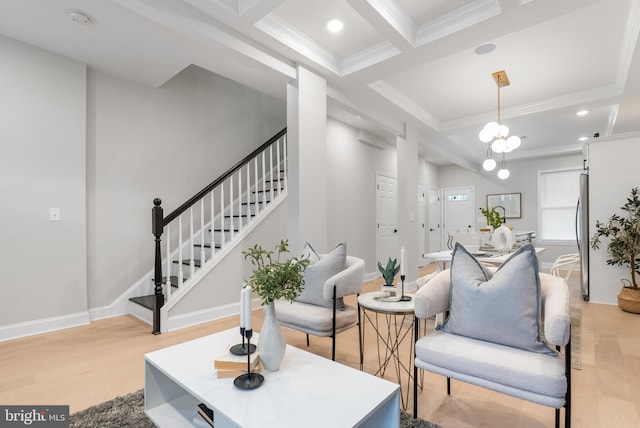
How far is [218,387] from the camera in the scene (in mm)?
1312

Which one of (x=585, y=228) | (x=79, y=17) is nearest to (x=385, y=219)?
(x=585, y=228)

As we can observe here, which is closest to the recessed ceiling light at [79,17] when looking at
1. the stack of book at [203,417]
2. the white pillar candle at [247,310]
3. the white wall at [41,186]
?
the white wall at [41,186]

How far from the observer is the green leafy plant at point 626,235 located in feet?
12.4

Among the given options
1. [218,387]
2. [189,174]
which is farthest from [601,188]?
[189,174]

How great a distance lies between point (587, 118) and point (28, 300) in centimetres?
776

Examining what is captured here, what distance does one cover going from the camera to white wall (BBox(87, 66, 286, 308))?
3.59 metres

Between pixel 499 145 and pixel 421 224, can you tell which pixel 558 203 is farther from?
pixel 499 145

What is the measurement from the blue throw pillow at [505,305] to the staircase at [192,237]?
8.04 feet

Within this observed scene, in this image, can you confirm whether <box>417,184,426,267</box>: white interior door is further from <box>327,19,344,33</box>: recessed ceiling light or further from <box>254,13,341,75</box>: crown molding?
<box>327,19,344,33</box>: recessed ceiling light

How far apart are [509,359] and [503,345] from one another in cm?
14

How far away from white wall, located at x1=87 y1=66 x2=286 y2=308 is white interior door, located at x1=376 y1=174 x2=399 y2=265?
2997 mm

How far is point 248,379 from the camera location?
1.34m

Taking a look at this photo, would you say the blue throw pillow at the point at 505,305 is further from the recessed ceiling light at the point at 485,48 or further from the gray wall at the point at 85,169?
the gray wall at the point at 85,169

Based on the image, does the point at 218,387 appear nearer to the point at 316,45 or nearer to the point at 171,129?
the point at 316,45
